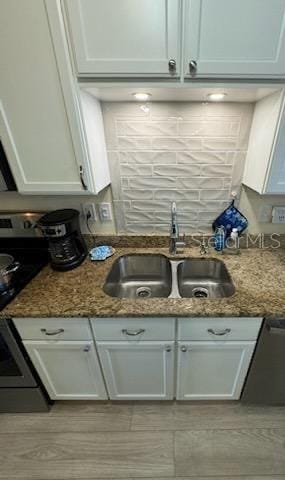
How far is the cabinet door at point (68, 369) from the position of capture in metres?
1.14

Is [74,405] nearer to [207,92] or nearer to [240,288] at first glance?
[240,288]

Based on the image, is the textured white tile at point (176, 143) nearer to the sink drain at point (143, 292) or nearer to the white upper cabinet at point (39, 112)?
the white upper cabinet at point (39, 112)

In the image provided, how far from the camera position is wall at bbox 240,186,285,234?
1.39 m

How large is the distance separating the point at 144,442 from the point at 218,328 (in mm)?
871

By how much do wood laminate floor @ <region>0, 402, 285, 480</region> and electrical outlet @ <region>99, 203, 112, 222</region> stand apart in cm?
125

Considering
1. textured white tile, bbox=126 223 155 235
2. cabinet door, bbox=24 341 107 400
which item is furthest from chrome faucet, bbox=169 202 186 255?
cabinet door, bbox=24 341 107 400

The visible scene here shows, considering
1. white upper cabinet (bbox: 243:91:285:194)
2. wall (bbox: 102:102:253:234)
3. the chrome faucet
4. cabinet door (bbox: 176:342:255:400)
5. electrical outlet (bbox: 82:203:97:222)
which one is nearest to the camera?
white upper cabinet (bbox: 243:91:285:194)

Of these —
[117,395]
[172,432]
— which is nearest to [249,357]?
[172,432]

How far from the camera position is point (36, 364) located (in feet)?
3.97

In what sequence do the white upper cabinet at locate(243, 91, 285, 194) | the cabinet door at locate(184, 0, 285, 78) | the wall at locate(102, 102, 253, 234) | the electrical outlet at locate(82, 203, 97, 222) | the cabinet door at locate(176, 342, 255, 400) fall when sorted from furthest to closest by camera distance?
the electrical outlet at locate(82, 203, 97, 222) → the wall at locate(102, 102, 253, 234) → the cabinet door at locate(176, 342, 255, 400) → the white upper cabinet at locate(243, 91, 285, 194) → the cabinet door at locate(184, 0, 285, 78)

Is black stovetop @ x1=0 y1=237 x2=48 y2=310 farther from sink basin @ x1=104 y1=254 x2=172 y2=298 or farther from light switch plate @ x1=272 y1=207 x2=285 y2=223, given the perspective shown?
light switch plate @ x1=272 y1=207 x2=285 y2=223

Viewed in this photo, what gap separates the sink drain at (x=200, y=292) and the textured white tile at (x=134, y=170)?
808 millimetres

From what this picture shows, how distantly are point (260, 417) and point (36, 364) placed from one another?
141 cm

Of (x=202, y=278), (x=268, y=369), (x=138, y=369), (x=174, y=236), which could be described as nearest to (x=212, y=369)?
(x=268, y=369)
